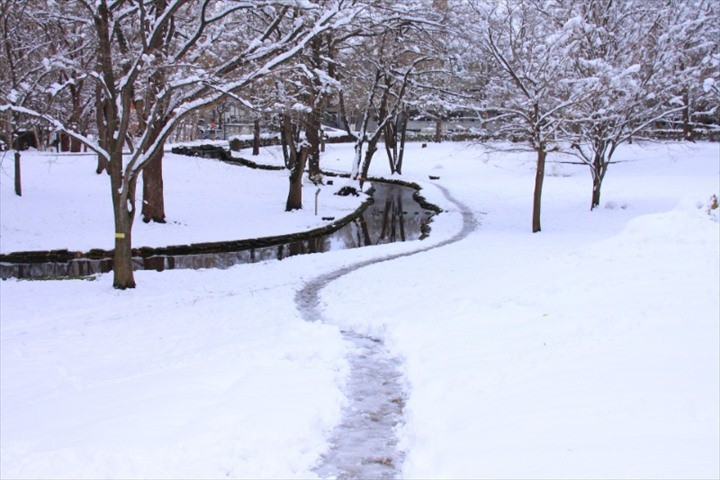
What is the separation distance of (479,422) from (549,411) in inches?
24.9

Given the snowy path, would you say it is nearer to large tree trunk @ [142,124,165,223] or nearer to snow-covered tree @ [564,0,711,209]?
large tree trunk @ [142,124,165,223]

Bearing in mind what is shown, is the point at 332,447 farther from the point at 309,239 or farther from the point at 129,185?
the point at 309,239

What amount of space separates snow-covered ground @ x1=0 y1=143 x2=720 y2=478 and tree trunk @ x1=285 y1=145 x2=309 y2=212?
8837mm

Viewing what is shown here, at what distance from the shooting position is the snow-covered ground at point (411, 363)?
4.84 m

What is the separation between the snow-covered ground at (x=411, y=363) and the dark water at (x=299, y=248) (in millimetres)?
2686

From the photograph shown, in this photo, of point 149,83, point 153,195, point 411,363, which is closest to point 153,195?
point 153,195

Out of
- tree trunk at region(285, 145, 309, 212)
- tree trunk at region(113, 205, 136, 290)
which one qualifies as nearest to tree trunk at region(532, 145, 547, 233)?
tree trunk at region(285, 145, 309, 212)

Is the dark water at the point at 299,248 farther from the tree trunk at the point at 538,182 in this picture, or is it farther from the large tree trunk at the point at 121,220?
the tree trunk at the point at 538,182

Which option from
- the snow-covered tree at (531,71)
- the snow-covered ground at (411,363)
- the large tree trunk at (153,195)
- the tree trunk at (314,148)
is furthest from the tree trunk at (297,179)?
the snow-covered ground at (411,363)

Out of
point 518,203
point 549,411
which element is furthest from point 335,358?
point 518,203

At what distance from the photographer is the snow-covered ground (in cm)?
484

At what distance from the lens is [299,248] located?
776 inches

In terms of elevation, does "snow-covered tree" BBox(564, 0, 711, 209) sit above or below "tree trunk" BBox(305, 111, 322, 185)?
above

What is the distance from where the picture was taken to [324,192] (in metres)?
30.6
